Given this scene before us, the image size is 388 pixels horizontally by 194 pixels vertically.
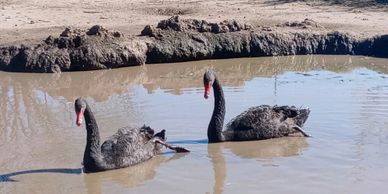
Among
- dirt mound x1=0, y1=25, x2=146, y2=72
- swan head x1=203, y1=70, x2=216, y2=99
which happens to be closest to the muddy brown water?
dirt mound x1=0, y1=25, x2=146, y2=72

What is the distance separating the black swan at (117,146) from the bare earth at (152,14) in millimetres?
8465

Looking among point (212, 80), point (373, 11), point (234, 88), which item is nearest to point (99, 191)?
point (212, 80)

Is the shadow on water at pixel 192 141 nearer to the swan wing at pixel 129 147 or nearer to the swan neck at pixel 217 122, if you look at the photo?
the swan neck at pixel 217 122

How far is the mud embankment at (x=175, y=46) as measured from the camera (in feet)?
54.3

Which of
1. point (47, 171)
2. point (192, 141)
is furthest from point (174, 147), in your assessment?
point (47, 171)

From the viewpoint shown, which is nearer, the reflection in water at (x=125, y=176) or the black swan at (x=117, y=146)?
the reflection in water at (x=125, y=176)

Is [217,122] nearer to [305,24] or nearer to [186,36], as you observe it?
[186,36]

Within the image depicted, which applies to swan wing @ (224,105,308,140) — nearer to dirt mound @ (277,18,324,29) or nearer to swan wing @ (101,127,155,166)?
swan wing @ (101,127,155,166)

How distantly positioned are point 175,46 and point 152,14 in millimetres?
4823

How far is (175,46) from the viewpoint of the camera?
17578 mm

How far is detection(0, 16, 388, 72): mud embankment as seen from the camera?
651 inches

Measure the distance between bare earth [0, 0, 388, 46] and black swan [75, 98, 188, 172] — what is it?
847cm

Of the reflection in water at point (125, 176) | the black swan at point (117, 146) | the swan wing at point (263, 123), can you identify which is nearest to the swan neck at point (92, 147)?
the black swan at point (117, 146)

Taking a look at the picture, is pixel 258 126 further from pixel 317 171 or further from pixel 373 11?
pixel 373 11
